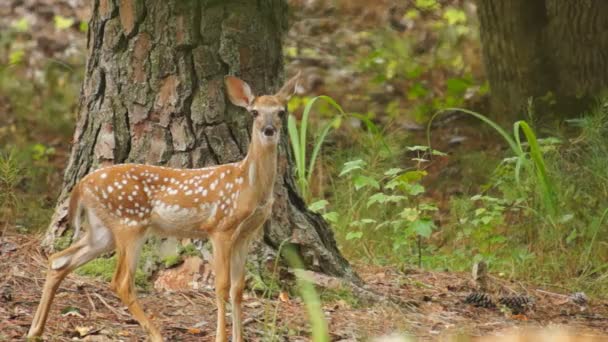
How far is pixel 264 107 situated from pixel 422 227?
1.92 m

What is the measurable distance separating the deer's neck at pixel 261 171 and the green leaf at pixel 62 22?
853 cm

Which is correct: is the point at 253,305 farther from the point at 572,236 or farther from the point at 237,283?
the point at 572,236

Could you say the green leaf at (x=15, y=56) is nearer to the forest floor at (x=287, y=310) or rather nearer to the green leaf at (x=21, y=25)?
the green leaf at (x=21, y=25)

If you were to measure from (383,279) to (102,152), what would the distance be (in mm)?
1828

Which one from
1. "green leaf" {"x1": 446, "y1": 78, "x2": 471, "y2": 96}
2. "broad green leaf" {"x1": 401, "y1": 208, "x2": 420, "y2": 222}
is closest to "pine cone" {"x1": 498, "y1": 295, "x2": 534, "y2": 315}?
"broad green leaf" {"x1": 401, "y1": 208, "x2": 420, "y2": 222}

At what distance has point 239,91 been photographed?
209 inches

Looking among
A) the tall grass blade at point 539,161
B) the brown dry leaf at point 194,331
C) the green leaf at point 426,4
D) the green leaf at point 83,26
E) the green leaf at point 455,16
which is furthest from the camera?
the green leaf at point 455,16

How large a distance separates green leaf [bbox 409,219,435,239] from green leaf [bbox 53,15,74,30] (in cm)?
751

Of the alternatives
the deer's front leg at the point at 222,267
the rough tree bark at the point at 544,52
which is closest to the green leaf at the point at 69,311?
the deer's front leg at the point at 222,267

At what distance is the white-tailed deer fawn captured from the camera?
4.99 meters

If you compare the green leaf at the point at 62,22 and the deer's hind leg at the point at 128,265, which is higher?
the green leaf at the point at 62,22

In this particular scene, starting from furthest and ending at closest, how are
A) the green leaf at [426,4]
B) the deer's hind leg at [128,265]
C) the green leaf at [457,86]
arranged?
the green leaf at [426,4], the green leaf at [457,86], the deer's hind leg at [128,265]

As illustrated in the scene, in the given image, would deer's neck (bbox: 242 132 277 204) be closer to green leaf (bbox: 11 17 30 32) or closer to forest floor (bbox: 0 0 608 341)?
forest floor (bbox: 0 0 608 341)

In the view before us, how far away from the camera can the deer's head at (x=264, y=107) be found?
5.02m
